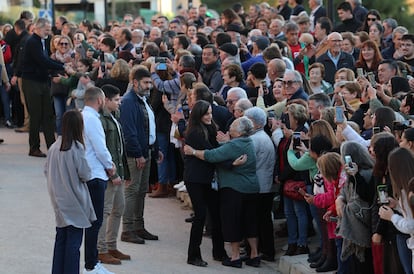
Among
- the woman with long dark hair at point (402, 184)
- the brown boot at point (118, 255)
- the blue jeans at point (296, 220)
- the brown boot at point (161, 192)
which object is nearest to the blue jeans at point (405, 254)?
the woman with long dark hair at point (402, 184)

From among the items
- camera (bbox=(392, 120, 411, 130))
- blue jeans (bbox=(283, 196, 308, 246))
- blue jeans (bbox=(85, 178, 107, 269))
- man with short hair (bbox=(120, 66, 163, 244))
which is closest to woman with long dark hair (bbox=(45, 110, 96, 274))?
blue jeans (bbox=(85, 178, 107, 269))

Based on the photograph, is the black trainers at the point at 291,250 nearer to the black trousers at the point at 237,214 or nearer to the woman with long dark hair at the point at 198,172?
the black trousers at the point at 237,214

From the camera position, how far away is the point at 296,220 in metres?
10.8

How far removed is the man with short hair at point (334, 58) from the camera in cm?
1409

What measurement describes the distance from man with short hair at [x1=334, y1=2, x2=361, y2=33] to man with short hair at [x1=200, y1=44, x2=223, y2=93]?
4.26m

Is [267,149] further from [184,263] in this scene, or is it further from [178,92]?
[178,92]

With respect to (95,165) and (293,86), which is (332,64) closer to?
(293,86)

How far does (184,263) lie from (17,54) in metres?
9.31

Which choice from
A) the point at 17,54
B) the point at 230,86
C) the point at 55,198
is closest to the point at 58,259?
the point at 55,198

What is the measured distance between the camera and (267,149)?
10.8m

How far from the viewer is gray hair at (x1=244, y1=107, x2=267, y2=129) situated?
1080 cm

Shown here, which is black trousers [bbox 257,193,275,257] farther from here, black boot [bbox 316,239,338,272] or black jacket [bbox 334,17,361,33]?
black jacket [bbox 334,17,361,33]

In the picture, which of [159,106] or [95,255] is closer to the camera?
[95,255]

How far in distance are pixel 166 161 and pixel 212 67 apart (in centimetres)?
153
